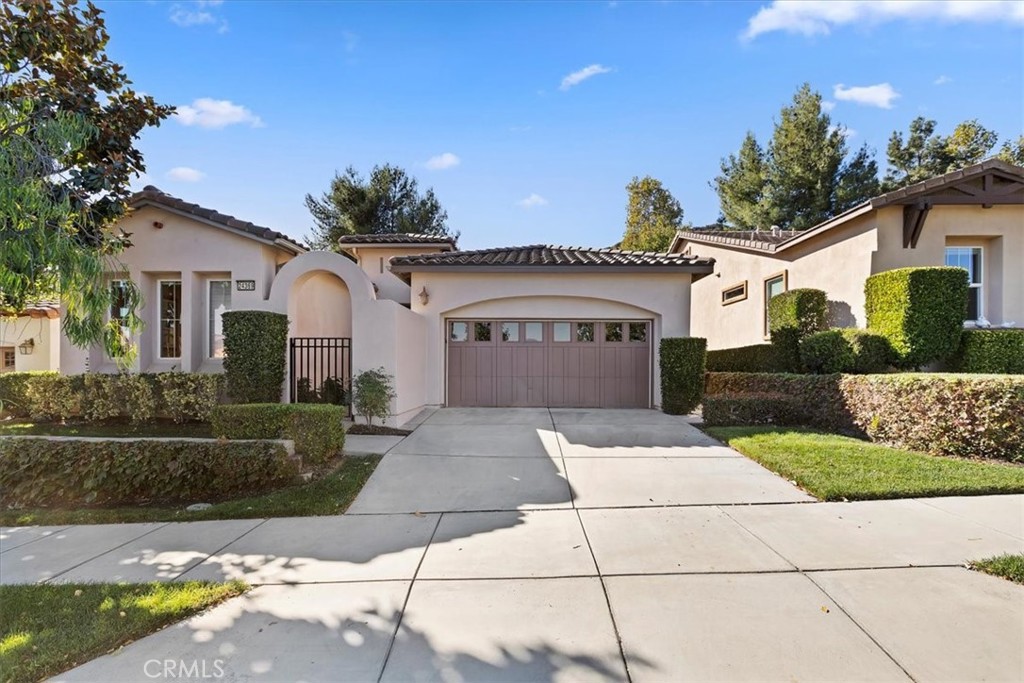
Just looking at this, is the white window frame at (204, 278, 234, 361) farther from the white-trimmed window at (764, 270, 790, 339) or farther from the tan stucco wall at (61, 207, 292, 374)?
the white-trimmed window at (764, 270, 790, 339)

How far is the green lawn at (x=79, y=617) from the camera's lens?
2.79 m

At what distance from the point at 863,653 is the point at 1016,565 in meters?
2.14

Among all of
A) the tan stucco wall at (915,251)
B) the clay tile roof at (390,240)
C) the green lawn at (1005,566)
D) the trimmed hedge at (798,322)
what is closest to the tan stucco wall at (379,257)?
the clay tile roof at (390,240)

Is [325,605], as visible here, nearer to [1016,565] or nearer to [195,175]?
[1016,565]

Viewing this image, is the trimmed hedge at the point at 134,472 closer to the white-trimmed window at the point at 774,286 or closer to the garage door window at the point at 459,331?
the garage door window at the point at 459,331

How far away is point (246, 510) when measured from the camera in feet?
17.5

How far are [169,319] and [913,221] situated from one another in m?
17.5

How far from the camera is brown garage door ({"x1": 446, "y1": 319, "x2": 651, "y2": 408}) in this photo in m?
11.6

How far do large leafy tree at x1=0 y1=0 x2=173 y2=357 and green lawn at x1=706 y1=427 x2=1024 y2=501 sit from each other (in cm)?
806

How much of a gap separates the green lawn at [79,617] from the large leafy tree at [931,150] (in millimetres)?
34060

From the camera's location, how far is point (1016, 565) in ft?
11.9

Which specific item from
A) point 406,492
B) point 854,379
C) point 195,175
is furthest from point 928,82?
point 195,175

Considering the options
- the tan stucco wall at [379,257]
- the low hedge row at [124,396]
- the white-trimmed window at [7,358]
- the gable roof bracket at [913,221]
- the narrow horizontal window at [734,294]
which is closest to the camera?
the low hedge row at [124,396]

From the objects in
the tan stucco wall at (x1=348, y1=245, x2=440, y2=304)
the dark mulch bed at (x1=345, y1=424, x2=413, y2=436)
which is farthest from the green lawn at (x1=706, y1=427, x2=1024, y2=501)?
the tan stucco wall at (x1=348, y1=245, x2=440, y2=304)
